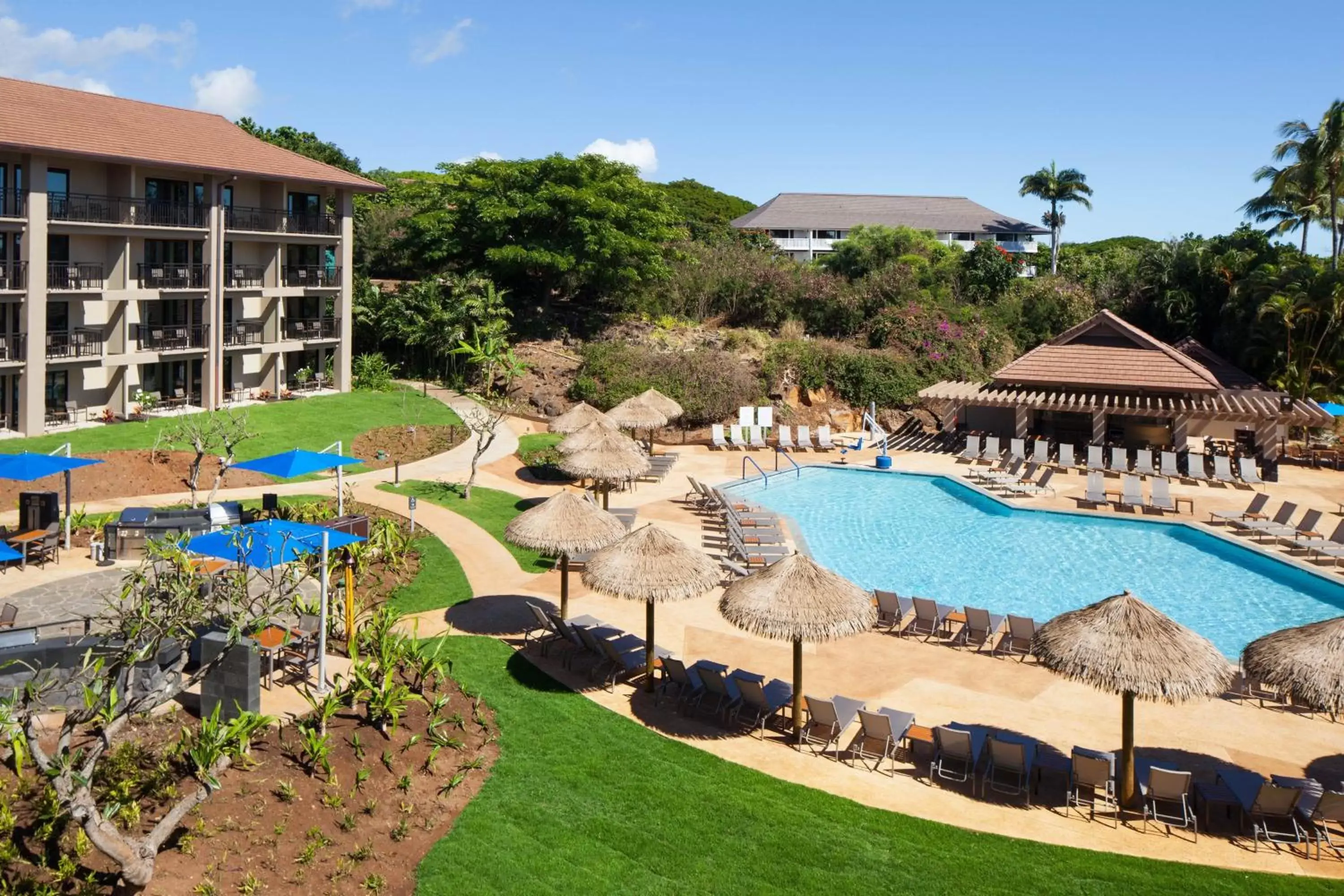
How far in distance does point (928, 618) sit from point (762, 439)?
1816 cm

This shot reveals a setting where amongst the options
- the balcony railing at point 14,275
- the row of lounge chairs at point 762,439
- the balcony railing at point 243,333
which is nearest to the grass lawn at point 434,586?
the row of lounge chairs at point 762,439

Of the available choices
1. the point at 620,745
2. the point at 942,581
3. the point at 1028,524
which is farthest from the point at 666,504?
the point at 620,745

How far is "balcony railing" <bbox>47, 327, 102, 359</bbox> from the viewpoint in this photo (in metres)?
30.6

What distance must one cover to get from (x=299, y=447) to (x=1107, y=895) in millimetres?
24564

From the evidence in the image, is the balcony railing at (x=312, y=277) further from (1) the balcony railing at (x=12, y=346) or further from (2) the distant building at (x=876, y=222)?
(2) the distant building at (x=876, y=222)

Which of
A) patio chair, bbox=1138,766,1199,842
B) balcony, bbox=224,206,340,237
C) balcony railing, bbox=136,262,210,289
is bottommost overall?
patio chair, bbox=1138,766,1199,842

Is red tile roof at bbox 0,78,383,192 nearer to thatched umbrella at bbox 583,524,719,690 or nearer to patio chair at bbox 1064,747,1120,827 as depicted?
thatched umbrella at bbox 583,524,719,690

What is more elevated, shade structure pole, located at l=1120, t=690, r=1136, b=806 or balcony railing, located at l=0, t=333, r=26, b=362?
balcony railing, located at l=0, t=333, r=26, b=362

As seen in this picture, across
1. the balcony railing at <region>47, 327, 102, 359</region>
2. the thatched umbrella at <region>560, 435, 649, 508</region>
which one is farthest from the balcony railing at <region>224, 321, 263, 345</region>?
the thatched umbrella at <region>560, 435, 649, 508</region>

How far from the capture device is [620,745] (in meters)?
13.2

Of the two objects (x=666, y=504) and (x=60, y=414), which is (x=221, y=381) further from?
(x=666, y=504)

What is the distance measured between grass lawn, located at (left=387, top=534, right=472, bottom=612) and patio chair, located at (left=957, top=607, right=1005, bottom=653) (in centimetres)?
855

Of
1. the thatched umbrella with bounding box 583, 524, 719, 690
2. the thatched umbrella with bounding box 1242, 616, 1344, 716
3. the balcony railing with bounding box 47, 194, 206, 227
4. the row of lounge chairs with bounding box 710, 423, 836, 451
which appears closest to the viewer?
A: the thatched umbrella with bounding box 1242, 616, 1344, 716

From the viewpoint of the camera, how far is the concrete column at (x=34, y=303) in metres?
29.3
